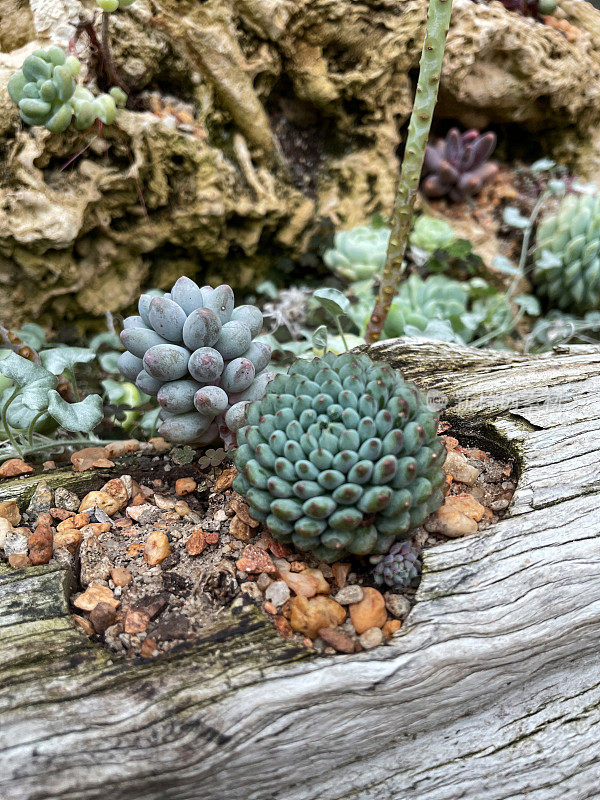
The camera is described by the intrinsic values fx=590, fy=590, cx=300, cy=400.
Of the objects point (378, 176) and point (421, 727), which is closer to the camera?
point (421, 727)

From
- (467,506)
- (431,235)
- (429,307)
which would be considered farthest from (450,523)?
(431,235)

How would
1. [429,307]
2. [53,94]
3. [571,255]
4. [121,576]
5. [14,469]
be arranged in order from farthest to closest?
[571,255] → [429,307] → [53,94] → [14,469] → [121,576]

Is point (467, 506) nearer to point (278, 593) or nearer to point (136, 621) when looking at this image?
point (278, 593)

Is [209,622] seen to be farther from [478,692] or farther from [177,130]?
[177,130]

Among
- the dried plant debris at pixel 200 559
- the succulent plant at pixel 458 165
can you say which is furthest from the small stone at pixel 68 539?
the succulent plant at pixel 458 165

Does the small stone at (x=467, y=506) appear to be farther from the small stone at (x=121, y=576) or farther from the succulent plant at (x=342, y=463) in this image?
the small stone at (x=121, y=576)

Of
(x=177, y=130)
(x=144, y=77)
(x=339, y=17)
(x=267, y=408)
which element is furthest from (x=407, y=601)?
(x=339, y=17)
